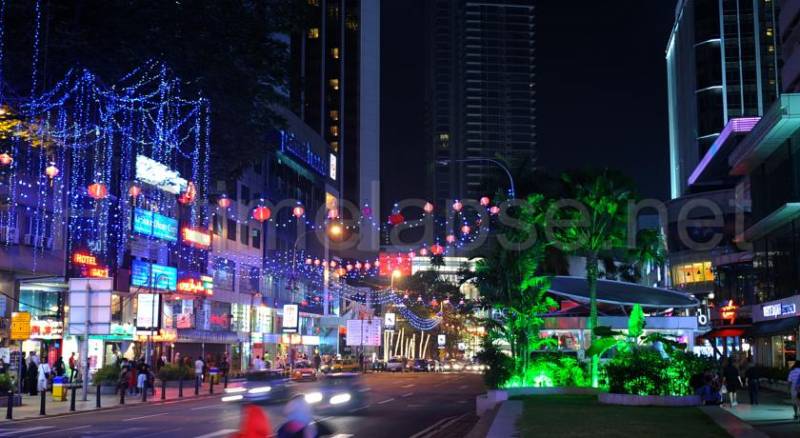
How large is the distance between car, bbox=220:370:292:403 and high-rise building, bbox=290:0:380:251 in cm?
11232

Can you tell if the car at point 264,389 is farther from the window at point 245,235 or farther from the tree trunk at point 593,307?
the window at point 245,235

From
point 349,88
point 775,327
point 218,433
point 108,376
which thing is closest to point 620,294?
point 775,327

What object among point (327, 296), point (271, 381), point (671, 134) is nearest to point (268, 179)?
point (327, 296)

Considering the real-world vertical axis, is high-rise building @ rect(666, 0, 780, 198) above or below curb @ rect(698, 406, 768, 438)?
above

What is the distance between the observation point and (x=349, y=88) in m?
142

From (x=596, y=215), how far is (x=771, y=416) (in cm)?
1422

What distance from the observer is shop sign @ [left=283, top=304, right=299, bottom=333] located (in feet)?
225

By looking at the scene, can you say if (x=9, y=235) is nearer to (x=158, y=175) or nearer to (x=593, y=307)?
(x=158, y=175)

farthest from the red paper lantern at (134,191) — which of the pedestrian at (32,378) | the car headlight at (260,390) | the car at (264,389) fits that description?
the car headlight at (260,390)

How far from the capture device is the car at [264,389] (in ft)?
61.1

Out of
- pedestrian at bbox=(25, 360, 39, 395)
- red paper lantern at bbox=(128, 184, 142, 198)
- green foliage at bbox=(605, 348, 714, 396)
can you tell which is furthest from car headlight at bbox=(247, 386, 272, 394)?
red paper lantern at bbox=(128, 184, 142, 198)

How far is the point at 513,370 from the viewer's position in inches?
1330

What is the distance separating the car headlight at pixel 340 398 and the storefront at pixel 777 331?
958 inches

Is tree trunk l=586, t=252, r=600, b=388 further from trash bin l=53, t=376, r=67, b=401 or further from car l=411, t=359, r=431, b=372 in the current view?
car l=411, t=359, r=431, b=372
